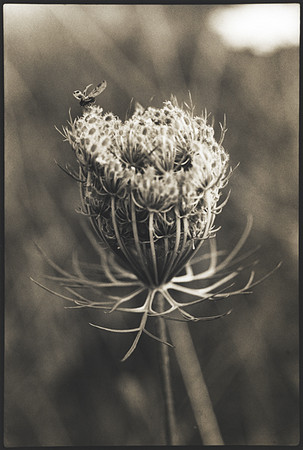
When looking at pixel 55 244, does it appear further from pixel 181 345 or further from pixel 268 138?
pixel 268 138

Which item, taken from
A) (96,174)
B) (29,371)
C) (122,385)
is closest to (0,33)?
(96,174)

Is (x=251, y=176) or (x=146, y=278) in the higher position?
(x=251, y=176)

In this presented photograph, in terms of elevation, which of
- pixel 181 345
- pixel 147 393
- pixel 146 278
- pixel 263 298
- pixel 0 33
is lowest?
pixel 147 393

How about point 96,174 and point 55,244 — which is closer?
point 96,174

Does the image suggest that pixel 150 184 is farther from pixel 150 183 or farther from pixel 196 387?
pixel 196 387

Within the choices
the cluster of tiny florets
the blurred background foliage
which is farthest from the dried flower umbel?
the blurred background foliage

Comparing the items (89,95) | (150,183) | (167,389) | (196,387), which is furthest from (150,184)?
(196,387)

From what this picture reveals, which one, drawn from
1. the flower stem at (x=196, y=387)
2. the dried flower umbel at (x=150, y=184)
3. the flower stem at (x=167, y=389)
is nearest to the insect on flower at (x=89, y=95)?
the dried flower umbel at (x=150, y=184)

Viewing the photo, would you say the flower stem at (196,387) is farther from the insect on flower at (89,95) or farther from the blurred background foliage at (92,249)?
the insect on flower at (89,95)
